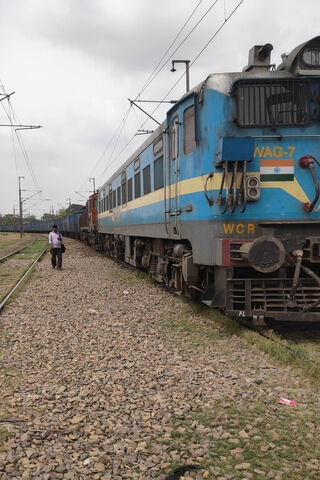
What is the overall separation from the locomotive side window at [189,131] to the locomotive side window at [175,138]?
282 mm

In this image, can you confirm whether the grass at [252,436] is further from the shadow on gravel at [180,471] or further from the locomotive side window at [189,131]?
the locomotive side window at [189,131]

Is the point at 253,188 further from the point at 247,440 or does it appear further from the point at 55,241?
the point at 55,241

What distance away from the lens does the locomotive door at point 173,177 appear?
7.19 meters

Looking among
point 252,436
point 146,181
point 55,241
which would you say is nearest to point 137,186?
point 146,181

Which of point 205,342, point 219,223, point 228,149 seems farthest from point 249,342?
point 228,149

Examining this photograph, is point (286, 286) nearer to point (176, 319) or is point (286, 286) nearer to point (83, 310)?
point (176, 319)

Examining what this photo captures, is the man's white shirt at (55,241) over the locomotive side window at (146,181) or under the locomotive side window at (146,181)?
under

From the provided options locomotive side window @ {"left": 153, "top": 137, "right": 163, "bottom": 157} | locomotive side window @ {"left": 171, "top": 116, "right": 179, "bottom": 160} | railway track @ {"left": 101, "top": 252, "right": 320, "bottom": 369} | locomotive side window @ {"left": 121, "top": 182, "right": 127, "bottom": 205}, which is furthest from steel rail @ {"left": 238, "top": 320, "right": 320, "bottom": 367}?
locomotive side window @ {"left": 121, "top": 182, "right": 127, "bottom": 205}

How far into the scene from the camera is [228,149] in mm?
5434

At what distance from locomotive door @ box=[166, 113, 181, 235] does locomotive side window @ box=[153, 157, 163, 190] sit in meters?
0.64

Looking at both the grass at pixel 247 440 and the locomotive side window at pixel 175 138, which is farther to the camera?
the locomotive side window at pixel 175 138

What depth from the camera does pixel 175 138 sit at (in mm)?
7246

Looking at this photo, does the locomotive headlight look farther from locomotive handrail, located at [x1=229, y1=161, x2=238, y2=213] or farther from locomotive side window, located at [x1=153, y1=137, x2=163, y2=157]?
locomotive side window, located at [x1=153, y1=137, x2=163, y2=157]

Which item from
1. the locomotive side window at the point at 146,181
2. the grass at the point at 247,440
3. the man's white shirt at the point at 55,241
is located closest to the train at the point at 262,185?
the grass at the point at 247,440
